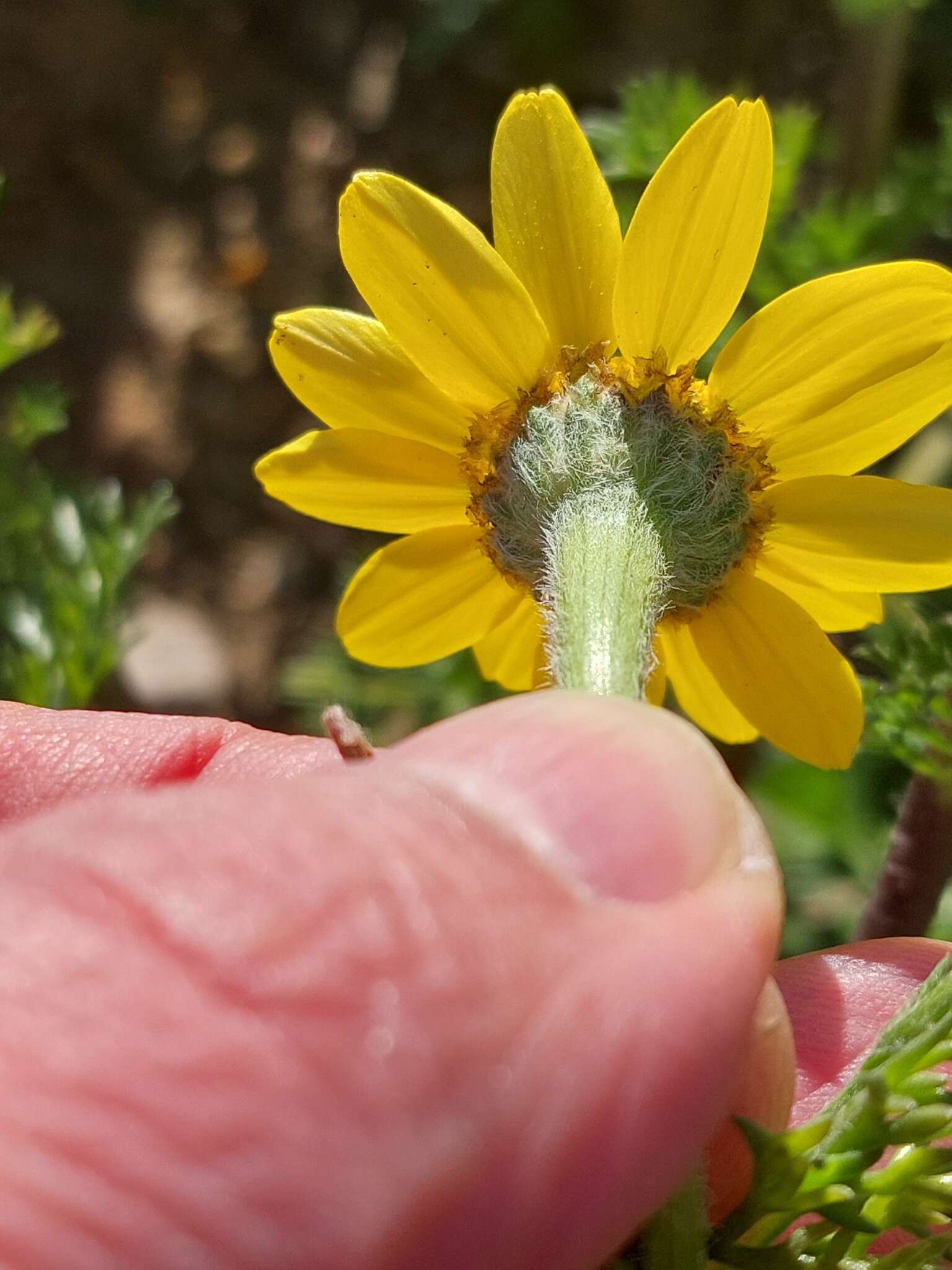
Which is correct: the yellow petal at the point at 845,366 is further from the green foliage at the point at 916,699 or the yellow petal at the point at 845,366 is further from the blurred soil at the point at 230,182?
the blurred soil at the point at 230,182

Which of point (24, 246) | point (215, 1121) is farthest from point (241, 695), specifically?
point (215, 1121)

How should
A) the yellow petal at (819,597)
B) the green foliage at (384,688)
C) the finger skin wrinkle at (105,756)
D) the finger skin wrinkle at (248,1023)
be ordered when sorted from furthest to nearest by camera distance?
the green foliage at (384,688) < the finger skin wrinkle at (105,756) < the yellow petal at (819,597) < the finger skin wrinkle at (248,1023)

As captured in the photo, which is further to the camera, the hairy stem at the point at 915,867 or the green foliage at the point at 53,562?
the green foliage at the point at 53,562

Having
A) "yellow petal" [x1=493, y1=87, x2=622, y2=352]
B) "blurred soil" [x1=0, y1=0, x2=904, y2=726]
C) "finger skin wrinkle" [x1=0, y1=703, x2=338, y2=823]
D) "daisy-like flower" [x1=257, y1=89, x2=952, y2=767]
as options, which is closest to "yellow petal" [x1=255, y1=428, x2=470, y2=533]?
"daisy-like flower" [x1=257, y1=89, x2=952, y2=767]

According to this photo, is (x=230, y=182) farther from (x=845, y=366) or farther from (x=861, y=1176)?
(x=861, y=1176)

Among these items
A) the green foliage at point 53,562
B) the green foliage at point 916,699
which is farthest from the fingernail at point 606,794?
the green foliage at point 53,562

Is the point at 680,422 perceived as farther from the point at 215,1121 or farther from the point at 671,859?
the point at 215,1121
